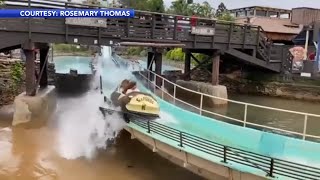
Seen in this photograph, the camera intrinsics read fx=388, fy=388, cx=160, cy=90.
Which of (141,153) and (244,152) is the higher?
(244,152)

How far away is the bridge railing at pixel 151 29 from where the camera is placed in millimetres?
16261

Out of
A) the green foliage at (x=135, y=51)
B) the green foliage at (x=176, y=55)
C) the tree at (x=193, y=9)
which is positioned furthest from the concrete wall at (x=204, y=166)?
the green foliage at (x=135, y=51)

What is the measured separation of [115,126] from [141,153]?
1272 millimetres

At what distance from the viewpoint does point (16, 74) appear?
22.6 metres

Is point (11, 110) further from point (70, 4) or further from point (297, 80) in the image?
point (297, 80)

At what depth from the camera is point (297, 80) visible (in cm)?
2700

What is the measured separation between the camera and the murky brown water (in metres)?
10.9

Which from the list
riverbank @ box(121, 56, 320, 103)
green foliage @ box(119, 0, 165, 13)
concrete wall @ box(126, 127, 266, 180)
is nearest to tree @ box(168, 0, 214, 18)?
green foliage @ box(119, 0, 165, 13)

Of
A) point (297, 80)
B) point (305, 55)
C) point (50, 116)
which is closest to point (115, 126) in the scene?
point (50, 116)

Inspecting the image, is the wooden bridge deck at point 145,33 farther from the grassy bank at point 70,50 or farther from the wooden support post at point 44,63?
the grassy bank at point 70,50

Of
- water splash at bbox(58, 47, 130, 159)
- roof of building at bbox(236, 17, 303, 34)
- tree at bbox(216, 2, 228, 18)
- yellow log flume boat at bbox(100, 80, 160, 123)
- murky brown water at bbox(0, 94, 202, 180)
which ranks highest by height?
tree at bbox(216, 2, 228, 18)

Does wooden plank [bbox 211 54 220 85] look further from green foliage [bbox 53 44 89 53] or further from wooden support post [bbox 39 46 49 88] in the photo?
green foliage [bbox 53 44 89 53]

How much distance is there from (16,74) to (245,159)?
17803mm

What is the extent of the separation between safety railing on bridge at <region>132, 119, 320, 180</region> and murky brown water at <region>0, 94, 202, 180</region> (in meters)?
1.81
